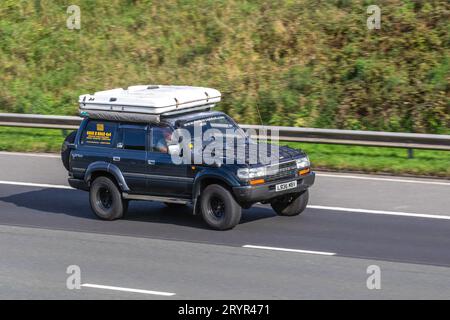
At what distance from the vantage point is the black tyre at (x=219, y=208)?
1376 cm

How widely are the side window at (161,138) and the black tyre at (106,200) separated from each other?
3.24 ft

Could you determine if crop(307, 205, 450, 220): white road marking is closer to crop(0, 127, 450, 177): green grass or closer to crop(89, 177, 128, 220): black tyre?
crop(0, 127, 450, 177): green grass

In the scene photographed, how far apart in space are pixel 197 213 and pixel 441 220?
3823 millimetres

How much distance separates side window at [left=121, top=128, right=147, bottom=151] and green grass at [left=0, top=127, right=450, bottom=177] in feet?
18.6

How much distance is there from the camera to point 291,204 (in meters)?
15.0

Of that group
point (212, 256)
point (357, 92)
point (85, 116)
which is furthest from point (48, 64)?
point (212, 256)

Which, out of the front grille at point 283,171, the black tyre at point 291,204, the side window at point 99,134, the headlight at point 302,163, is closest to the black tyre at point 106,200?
the side window at point 99,134

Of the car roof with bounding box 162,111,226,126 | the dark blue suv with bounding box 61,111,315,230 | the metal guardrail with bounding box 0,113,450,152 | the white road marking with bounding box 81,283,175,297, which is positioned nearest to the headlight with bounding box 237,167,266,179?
the dark blue suv with bounding box 61,111,315,230

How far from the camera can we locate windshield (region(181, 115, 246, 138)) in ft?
48.2

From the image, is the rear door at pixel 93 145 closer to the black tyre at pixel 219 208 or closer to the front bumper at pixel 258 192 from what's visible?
the black tyre at pixel 219 208

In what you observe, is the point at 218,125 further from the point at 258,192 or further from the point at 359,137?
the point at 359,137

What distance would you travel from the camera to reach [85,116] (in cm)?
1527

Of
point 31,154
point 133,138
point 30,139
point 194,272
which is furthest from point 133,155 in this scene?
point 30,139
